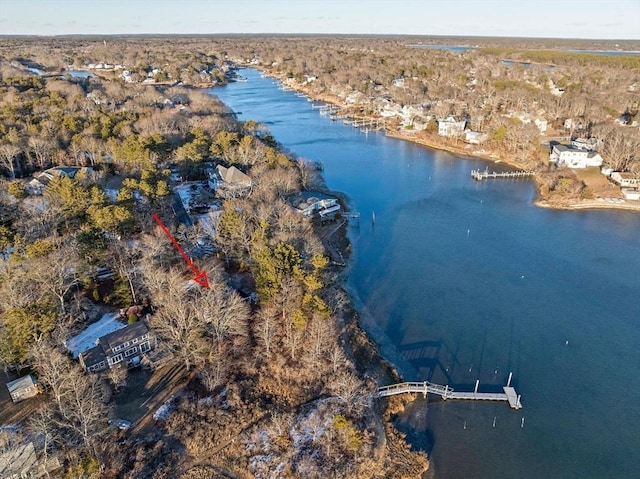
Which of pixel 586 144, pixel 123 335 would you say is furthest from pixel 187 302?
pixel 586 144

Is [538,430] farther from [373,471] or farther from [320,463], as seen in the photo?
[320,463]

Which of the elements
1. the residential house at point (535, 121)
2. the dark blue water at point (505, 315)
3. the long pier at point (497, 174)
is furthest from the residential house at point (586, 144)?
the dark blue water at point (505, 315)

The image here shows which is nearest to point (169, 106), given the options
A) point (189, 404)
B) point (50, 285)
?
point (50, 285)

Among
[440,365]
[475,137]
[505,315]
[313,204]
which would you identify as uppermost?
[475,137]

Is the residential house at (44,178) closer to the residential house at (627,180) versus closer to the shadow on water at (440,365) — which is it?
the shadow on water at (440,365)

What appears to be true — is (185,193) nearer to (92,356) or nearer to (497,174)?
(92,356)

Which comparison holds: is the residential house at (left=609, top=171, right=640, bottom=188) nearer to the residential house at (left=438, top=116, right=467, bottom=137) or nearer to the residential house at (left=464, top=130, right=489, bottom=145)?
the residential house at (left=464, top=130, right=489, bottom=145)

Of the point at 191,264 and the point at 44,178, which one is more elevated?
the point at 44,178

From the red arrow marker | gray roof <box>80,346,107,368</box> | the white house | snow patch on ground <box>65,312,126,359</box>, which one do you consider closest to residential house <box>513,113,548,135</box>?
the white house
